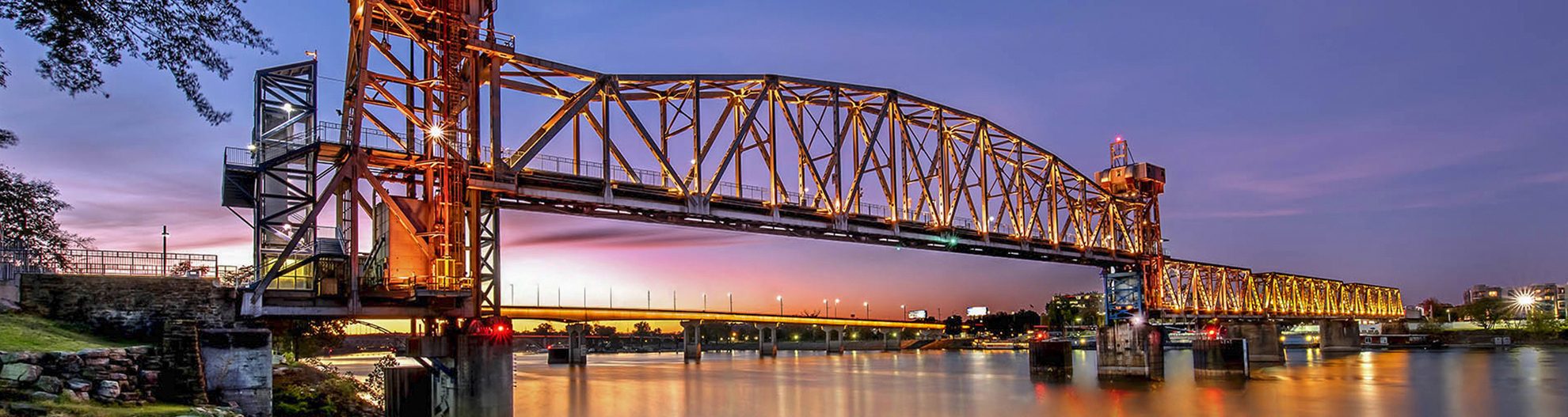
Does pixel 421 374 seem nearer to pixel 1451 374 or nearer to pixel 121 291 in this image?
pixel 121 291

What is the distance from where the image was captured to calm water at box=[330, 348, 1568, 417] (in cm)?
6881

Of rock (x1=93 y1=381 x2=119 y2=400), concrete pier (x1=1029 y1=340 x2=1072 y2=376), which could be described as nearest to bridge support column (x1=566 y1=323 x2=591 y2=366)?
concrete pier (x1=1029 y1=340 x2=1072 y2=376)

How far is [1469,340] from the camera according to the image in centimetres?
19388

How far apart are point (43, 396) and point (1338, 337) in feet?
635

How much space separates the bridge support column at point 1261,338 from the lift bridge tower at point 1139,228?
47.5 meters

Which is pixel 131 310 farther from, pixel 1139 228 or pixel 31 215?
pixel 1139 228

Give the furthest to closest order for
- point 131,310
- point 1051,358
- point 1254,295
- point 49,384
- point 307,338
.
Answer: point 1254,295 → point 1051,358 → point 307,338 → point 131,310 → point 49,384

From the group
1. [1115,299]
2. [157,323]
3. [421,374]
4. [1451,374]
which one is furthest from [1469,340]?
[157,323]

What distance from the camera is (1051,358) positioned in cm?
9906

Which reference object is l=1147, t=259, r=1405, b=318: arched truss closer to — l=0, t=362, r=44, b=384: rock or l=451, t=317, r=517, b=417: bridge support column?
l=451, t=317, r=517, b=417: bridge support column

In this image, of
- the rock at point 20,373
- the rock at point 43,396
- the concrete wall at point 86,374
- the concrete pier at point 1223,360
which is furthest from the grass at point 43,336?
the concrete pier at point 1223,360

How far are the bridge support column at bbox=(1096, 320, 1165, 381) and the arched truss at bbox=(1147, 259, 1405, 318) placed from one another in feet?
11.3

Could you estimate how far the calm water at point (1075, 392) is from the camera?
68812 millimetres

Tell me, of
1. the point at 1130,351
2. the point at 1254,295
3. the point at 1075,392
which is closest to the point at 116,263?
the point at 1075,392
